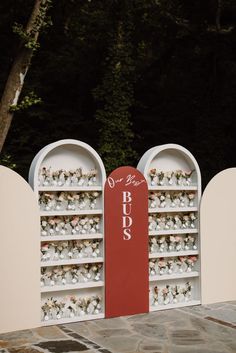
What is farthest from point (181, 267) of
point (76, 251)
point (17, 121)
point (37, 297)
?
point (17, 121)

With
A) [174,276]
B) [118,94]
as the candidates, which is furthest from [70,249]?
[118,94]

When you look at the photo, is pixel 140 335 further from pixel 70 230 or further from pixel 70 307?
pixel 70 230

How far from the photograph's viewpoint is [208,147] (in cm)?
1380

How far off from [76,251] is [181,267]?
1.73m

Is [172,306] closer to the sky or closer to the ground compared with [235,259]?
closer to the ground

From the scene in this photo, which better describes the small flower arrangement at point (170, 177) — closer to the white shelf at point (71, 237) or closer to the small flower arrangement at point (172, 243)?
the small flower arrangement at point (172, 243)

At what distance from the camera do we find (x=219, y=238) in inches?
309

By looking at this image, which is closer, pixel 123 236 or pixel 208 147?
pixel 123 236

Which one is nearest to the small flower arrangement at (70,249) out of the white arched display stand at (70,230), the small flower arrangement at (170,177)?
the white arched display stand at (70,230)

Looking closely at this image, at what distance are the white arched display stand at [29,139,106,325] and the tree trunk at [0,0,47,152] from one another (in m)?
4.56

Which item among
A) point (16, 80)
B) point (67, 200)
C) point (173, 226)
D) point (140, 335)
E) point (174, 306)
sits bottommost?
point (140, 335)

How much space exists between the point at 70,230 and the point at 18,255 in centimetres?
89

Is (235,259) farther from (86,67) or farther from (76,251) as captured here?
(86,67)

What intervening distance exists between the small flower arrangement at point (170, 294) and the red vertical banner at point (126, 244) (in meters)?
0.23
